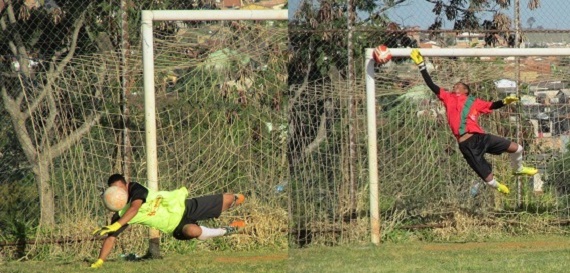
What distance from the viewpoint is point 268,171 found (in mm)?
12750

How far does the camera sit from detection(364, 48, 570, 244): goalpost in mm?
12648

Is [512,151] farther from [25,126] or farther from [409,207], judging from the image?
[25,126]

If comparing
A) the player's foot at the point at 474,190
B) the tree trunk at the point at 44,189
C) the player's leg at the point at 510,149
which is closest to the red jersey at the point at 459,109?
the player's leg at the point at 510,149

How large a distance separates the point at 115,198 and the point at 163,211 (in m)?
0.59

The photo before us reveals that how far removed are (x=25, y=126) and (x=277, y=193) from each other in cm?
295

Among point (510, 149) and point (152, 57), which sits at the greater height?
point (152, 57)

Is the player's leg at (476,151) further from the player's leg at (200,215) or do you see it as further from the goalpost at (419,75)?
the player's leg at (200,215)

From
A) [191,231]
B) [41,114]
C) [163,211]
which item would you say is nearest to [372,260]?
[191,231]

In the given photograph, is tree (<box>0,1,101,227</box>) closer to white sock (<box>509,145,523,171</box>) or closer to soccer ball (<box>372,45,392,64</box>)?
soccer ball (<box>372,45,392,64</box>)

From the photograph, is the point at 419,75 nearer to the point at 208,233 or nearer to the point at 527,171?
the point at 527,171

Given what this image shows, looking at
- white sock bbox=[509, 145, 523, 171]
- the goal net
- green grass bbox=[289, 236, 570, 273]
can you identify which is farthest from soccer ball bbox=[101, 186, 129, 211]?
white sock bbox=[509, 145, 523, 171]

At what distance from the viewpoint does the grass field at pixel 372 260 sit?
10.1 metres

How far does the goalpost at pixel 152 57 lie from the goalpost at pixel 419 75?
1.94 metres

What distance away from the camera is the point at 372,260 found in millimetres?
11062
